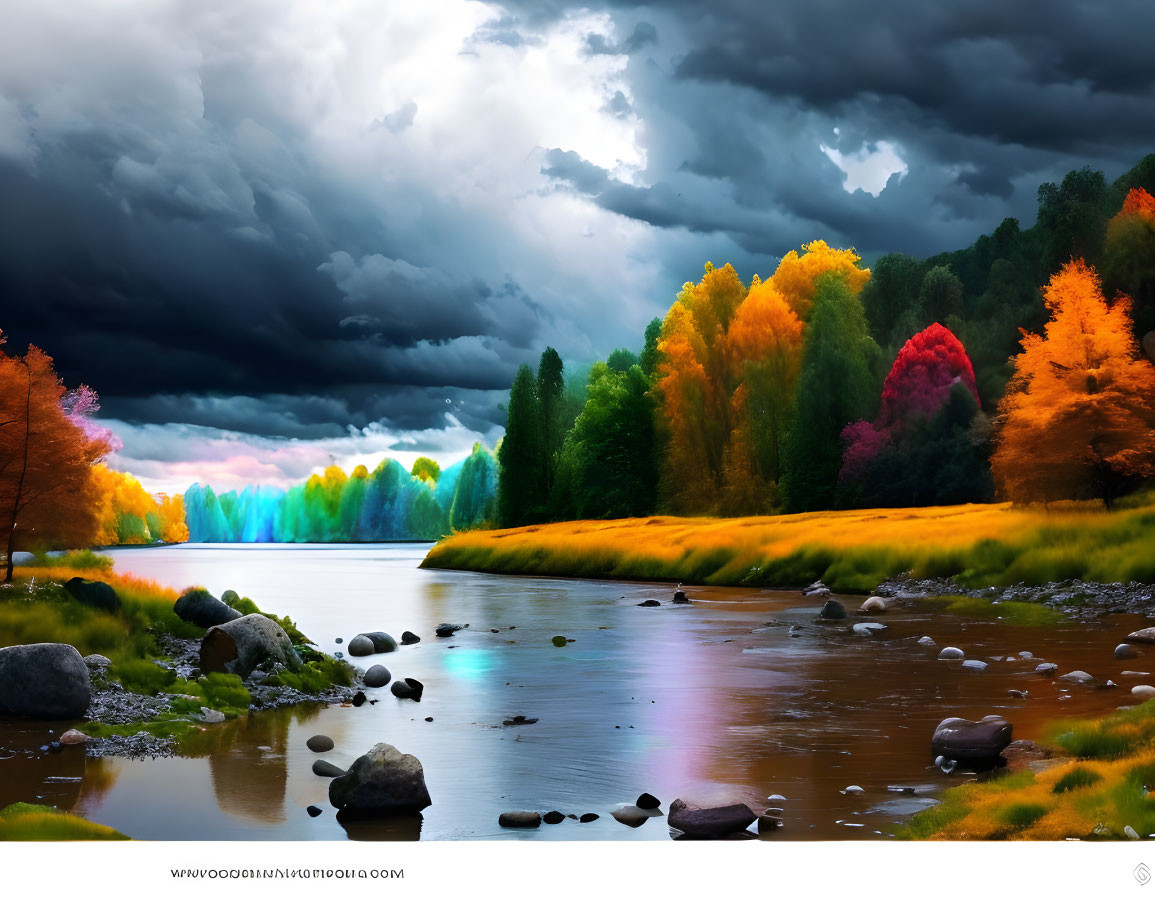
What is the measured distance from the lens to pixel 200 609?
18672 mm

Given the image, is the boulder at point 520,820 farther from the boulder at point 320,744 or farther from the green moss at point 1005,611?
the green moss at point 1005,611

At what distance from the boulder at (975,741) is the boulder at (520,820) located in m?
4.47

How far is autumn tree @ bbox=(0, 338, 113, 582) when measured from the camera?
11688mm

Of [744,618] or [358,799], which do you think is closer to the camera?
[358,799]

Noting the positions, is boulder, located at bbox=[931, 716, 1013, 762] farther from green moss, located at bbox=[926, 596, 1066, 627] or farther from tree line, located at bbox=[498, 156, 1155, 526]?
tree line, located at bbox=[498, 156, 1155, 526]

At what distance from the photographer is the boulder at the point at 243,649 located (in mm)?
15727

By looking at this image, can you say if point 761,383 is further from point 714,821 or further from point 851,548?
point 714,821

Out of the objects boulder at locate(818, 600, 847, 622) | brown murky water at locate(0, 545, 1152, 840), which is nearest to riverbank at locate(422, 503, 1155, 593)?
brown murky water at locate(0, 545, 1152, 840)

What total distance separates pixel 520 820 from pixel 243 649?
954 cm

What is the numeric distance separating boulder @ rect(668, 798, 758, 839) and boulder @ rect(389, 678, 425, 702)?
806cm

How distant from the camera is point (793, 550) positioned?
39.0 meters
